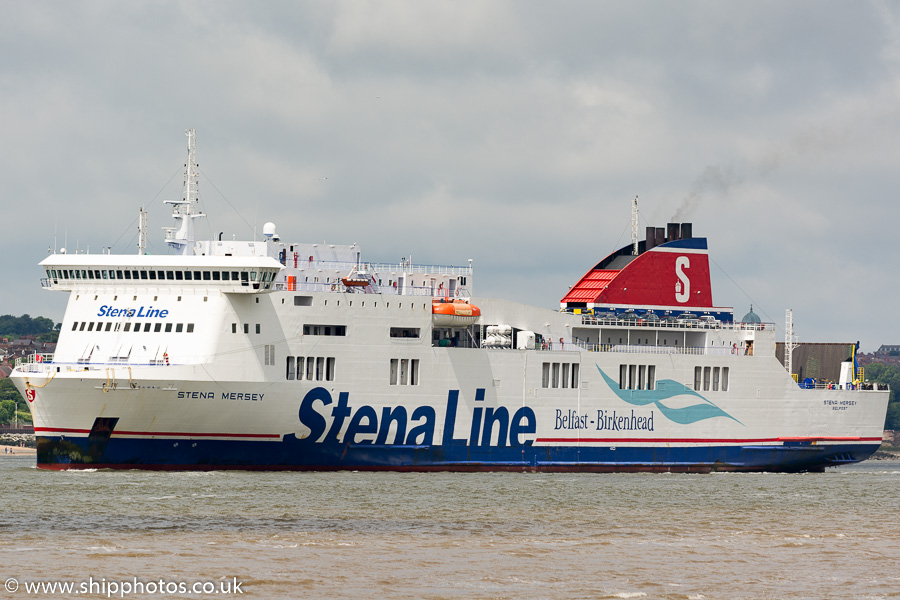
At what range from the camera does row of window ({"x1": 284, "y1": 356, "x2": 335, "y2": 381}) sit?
38375 mm

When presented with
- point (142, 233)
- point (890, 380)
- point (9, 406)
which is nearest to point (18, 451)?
point (9, 406)

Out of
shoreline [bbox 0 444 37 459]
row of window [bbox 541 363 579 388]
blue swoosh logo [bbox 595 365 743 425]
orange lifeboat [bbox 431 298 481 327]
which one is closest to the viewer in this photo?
orange lifeboat [bbox 431 298 481 327]

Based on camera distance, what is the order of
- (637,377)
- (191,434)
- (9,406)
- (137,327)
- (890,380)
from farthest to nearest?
(890,380)
(9,406)
(637,377)
(137,327)
(191,434)

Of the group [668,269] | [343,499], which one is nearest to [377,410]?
[343,499]

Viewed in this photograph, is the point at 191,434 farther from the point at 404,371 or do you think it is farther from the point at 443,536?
the point at 443,536

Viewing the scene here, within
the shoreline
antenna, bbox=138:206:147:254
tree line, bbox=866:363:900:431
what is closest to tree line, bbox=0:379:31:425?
the shoreline

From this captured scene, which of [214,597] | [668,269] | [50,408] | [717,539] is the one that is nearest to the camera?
[214,597]

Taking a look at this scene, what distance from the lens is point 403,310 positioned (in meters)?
40.0

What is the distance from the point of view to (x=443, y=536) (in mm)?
25984

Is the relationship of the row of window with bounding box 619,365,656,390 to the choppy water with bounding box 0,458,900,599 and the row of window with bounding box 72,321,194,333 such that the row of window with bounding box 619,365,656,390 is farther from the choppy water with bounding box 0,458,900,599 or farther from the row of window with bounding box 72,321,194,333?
the row of window with bounding box 72,321,194,333

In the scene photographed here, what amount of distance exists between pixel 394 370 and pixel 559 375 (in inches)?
240

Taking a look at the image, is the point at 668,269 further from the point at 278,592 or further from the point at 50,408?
the point at 278,592

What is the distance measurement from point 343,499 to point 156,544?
28.1 feet

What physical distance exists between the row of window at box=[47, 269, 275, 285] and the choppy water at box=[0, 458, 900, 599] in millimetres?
5679
